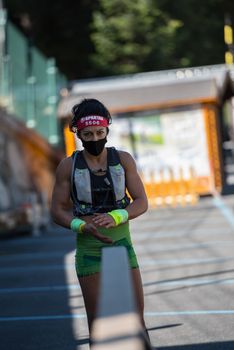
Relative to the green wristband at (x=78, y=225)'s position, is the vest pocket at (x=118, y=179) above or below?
above

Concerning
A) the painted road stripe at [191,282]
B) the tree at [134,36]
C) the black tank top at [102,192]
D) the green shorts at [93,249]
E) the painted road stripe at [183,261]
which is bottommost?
the painted road stripe at [183,261]

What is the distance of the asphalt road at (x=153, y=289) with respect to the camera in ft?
22.6

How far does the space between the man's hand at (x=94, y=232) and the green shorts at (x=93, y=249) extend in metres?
0.05

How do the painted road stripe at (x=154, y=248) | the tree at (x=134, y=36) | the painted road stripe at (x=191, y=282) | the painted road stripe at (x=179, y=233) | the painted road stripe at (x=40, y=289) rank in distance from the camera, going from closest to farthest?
the painted road stripe at (x=191, y=282) → the painted road stripe at (x=40, y=289) → the painted road stripe at (x=154, y=248) → the painted road stripe at (x=179, y=233) → the tree at (x=134, y=36)

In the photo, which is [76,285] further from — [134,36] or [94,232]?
[134,36]

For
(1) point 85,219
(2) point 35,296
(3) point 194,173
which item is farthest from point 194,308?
(3) point 194,173

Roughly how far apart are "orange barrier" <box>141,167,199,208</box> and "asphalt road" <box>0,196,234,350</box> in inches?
214

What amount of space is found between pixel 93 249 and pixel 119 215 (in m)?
0.25

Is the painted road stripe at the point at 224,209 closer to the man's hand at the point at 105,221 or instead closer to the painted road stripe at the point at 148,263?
the painted road stripe at the point at 148,263

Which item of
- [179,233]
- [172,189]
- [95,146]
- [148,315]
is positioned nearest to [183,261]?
[148,315]

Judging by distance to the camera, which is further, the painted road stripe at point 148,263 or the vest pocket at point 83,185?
the painted road stripe at point 148,263

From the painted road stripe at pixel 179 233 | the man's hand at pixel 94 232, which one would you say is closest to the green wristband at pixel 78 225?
the man's hand at pixel 94 232

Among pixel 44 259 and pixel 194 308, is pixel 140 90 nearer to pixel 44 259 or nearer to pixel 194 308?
pixel 44 259

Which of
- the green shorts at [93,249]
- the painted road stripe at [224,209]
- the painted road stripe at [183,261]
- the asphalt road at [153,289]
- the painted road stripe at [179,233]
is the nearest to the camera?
the green shorts at [93,249]
